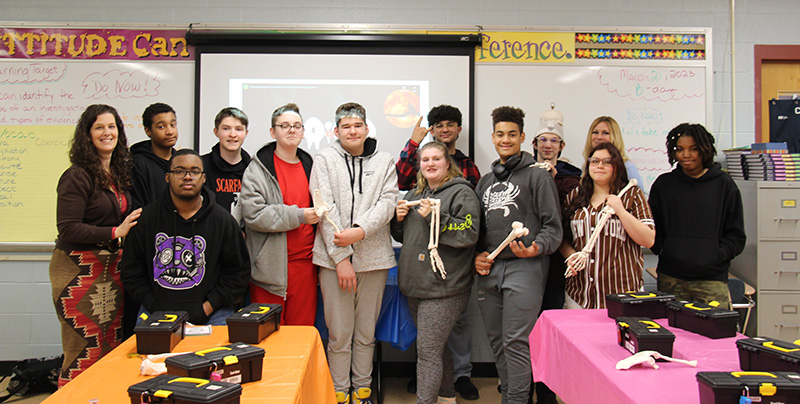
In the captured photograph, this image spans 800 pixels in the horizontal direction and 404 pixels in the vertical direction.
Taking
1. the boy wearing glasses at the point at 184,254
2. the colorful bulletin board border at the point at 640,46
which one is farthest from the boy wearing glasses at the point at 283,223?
the colorful bulletin board border at the point at 640,46

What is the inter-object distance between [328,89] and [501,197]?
1.66 m

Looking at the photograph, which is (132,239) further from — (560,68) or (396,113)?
(560,68)

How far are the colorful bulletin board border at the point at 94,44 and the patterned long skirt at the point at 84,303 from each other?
1799mm

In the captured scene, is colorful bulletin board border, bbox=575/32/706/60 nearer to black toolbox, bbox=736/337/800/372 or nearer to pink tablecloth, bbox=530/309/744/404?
pink tablecloth, bbox=530/309/744/404

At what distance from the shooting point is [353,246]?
8.43 ft

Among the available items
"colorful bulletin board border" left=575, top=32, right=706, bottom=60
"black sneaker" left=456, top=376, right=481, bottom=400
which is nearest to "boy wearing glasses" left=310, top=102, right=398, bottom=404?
"black sneaker" left=456, top=376, right=481, bottom=400

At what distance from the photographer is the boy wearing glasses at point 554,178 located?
2.73 metres

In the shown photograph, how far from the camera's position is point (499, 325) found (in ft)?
8.20

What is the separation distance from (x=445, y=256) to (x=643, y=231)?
0.95 m

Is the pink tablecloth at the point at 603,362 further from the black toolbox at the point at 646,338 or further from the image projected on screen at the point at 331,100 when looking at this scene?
the image projected on screen at the point at 331,100

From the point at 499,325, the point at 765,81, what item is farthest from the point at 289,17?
the point at 765,81

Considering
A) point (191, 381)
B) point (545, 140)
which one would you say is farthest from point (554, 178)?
point (191, 381)

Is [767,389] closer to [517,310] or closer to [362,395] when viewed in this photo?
[517,310]

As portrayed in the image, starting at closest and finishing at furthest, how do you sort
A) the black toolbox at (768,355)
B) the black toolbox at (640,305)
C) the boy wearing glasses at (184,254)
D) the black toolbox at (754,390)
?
the black toolbox at (754,390), the black toolbox at (768,355), the black toolbox at (640,305), the boy wearing glasses at (184,254)
